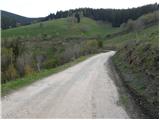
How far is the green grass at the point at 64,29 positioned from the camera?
473ft

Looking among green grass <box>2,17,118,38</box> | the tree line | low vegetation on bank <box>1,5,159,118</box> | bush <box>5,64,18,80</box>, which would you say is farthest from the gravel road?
the tree line

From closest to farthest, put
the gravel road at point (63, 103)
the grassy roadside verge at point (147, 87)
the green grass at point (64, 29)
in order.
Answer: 1. the gravel road at point (63, 103)
2. the grassy roadside verge at point (147, 87)
3. the green grass at point (64, 29)

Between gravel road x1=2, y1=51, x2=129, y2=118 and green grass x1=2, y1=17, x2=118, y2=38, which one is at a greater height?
gravel road x1=2, y1=51, x2=129, y2=118

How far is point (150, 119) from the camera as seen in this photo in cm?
940

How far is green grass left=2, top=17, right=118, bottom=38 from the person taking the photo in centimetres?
14425

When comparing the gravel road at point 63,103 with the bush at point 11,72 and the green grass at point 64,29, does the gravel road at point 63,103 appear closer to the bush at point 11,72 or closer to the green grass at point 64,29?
the bush at point 11,72

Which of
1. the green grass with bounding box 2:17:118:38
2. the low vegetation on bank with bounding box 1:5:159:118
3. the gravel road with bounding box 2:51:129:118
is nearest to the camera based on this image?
the gravel road with bounding box 2:51:129:118

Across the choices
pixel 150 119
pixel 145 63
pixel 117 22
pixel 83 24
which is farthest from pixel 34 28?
pixel 150 119

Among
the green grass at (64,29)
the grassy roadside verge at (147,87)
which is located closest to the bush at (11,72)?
the grassy roadside verge at (147,87)

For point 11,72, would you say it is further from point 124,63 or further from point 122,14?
point 122,14

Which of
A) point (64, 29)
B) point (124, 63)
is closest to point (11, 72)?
point (124, 63)

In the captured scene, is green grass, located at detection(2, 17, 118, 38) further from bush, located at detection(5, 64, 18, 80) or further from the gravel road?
the gravel road

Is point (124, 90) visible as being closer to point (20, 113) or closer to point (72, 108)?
point (72, 108)

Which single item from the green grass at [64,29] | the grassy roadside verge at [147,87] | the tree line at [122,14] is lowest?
the green grass at [64,29]
